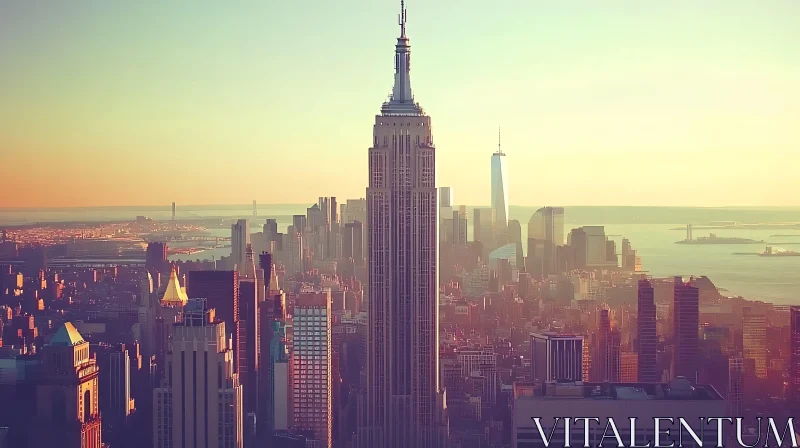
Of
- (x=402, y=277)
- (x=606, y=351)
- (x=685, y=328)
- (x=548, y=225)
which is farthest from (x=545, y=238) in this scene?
(x=402, y=277)

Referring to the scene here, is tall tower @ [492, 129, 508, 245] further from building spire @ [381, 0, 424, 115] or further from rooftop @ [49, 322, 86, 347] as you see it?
rooftop @ [49, 322, 86, 347]

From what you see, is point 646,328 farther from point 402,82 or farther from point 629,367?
point 402,82

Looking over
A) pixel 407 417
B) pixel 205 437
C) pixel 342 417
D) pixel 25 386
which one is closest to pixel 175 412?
pixel 205 437

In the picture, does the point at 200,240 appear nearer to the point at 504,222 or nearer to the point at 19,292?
the point at 19,292

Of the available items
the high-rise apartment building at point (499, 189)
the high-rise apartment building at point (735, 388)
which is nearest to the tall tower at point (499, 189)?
the high-rise apartment building at point (499, 189)

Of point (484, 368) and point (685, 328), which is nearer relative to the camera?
point (685, 328)

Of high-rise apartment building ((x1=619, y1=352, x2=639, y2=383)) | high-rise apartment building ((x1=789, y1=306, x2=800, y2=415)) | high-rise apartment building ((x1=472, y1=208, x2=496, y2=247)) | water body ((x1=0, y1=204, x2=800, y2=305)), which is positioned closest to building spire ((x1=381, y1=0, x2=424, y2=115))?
high-rise apartment building ((x1=472, y1=208, x2=496, y2=247))
